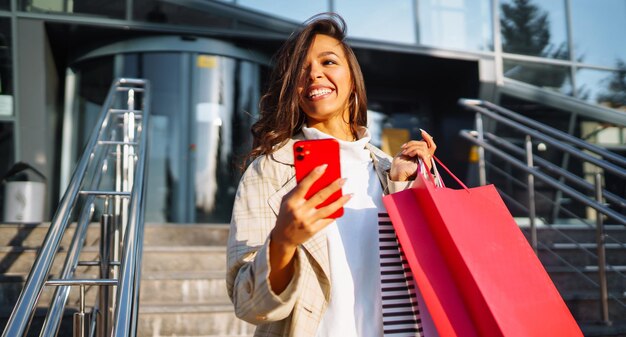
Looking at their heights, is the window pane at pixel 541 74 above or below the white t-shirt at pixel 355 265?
above

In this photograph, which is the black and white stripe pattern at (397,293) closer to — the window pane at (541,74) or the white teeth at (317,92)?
the white teeth at (317,92)

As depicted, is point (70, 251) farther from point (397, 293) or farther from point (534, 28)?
point (534, 28)

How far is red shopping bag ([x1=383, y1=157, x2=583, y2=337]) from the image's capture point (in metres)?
1.29

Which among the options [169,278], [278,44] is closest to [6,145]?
[278,44]

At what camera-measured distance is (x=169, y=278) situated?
12.2 feet

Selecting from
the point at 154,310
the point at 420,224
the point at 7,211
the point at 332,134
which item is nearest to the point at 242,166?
the point at 332,134

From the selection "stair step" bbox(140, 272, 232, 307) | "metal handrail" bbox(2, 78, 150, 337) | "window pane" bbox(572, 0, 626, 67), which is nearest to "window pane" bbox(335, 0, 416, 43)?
"window pane" bbox(572, 0, 626, 67)

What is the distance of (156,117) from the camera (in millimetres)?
7090

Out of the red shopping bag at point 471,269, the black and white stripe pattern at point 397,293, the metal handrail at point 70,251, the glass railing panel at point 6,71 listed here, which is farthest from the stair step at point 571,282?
the glass railing panel at point 6,71

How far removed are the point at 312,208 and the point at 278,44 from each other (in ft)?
21.3

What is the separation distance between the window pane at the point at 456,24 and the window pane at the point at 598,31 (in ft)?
4.20

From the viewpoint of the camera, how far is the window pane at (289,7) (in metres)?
7.23

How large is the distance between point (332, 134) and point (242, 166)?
0.26 m

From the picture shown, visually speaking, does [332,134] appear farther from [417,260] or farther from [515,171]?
[515,171]
